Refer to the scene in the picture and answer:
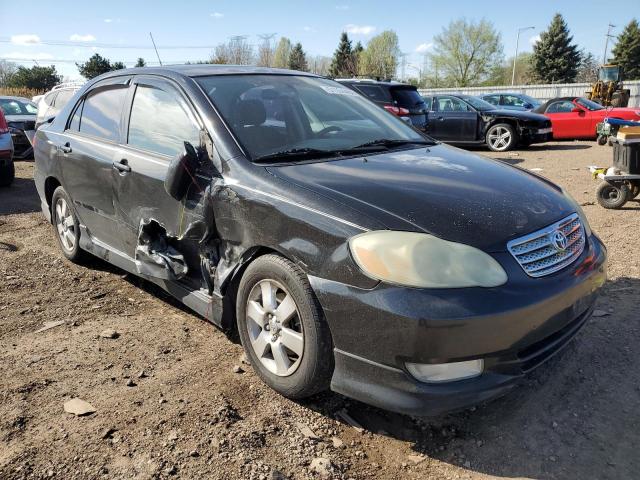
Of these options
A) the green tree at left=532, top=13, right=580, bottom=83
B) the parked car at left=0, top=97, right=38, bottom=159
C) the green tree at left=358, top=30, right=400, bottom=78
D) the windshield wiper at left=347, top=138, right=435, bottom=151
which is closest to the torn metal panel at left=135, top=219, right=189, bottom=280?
the windshield wiper at left=347, top=138, right=435, bottom=151

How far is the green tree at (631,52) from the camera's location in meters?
56.8

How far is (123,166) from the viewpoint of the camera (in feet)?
11.8

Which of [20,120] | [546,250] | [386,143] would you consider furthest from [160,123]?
[20,120]

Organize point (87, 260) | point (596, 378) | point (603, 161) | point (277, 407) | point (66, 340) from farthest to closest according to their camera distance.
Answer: point (603, 161), point (87, 260), point (66, 340), point (596, 378), point (277, 407)

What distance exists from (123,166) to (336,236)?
1.96 metres

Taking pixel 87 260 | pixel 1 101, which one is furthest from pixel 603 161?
pixel 1 101

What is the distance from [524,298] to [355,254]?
0.74 m

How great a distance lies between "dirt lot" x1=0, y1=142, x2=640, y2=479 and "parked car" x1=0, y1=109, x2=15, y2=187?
5664 mm

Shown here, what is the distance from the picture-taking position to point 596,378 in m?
2.95

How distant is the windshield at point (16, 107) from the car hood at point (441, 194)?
12798mm

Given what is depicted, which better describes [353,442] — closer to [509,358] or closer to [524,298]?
[509,358]

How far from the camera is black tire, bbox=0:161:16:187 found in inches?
346

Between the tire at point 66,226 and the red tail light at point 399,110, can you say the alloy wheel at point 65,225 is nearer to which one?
the tire at point 66,226

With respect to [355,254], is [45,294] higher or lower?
lower
